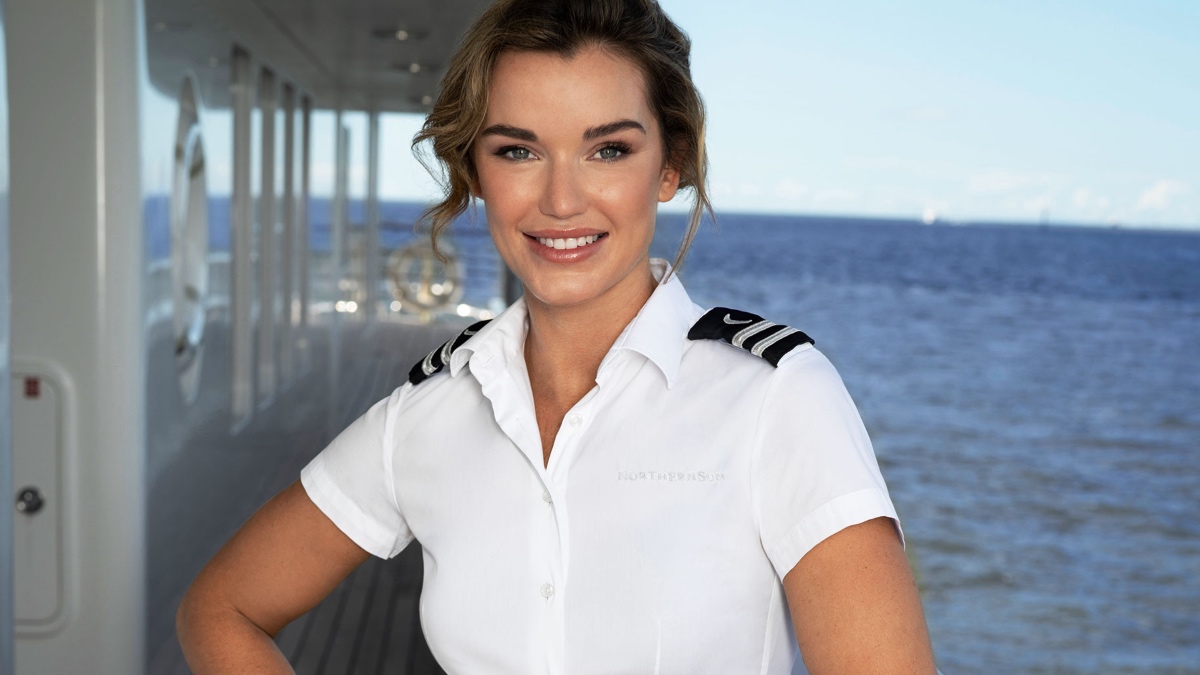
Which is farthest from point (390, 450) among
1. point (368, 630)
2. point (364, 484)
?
point (368, 630)

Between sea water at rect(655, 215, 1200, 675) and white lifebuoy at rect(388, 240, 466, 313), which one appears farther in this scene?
white lifebuoy at rect(388, 240, 466, 313)

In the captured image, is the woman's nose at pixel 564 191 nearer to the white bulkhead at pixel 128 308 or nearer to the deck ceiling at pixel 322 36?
the white bulkhead at pixel 128 308

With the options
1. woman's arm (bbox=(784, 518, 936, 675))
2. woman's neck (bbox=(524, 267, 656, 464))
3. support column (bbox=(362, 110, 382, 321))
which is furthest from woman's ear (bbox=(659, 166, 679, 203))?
support column (bbox=(362, 110, 382, 321))

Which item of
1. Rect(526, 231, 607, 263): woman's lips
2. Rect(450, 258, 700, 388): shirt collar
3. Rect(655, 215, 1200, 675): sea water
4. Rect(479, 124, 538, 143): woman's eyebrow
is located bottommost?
Rect(655, 215, 1200, 675): sea water

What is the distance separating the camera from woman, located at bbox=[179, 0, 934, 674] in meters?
1.23

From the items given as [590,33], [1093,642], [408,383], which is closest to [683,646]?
[408,383]

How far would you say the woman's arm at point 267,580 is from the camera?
1.59 meters

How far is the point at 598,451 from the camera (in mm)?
1367

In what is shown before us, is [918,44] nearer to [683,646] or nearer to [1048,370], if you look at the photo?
[1048,370]

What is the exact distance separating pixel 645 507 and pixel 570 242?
0.32m

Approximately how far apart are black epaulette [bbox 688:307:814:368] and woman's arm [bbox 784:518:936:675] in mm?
213

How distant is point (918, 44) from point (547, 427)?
36.5 meters

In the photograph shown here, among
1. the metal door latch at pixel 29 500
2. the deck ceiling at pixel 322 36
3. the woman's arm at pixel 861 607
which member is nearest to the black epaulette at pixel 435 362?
the woman's arm at pixel 861 607

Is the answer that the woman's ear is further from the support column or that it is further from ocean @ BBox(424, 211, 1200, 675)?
the support column
